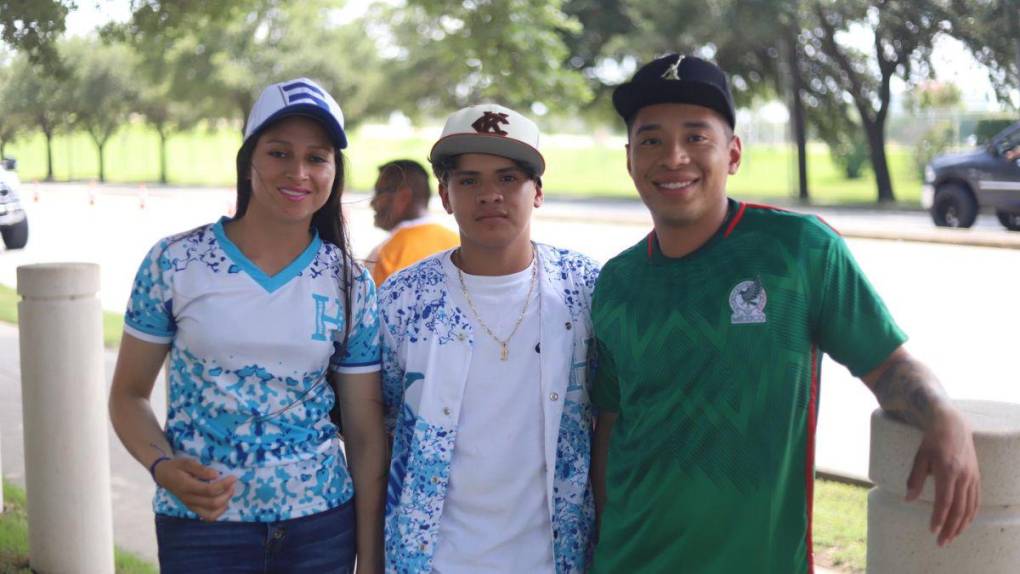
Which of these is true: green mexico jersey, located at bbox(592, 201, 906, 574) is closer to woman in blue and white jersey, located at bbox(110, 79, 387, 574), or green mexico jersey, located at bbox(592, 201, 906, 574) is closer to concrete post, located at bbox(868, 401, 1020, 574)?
concrete post, located at bbox(868, 401, 1020, 574)

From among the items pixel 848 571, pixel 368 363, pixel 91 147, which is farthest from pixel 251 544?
pixel 91 147

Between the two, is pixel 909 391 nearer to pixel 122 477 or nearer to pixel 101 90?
pixel 122 477

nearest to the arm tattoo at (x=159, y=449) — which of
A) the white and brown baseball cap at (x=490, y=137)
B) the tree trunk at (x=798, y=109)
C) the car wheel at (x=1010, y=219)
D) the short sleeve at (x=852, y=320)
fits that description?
the white and brown baseball cap at (x=490, y=137)

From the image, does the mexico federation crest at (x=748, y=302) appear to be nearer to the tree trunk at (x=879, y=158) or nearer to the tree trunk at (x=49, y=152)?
the tree trunk at (x=49, y=152)

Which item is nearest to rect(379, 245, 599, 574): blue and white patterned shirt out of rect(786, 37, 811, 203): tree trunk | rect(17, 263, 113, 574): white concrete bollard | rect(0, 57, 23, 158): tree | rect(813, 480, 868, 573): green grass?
rect(17, 263, 113, 574): white concrete bollard

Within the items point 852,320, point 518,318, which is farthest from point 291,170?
point 852,320

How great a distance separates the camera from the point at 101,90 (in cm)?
978

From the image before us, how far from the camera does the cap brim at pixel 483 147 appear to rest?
2.52 metres

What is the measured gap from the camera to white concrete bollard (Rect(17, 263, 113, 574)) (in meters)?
4.50

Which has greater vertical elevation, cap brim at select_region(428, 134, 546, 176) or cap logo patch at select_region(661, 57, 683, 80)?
cap logo patch at select_region(661, 57, 683, 80)

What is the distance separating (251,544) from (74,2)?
444 cm

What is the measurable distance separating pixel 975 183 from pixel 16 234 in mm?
10821

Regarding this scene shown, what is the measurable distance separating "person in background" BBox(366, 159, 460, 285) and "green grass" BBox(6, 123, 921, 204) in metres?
0.48

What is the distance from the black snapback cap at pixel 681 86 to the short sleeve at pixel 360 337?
29.0 inches
